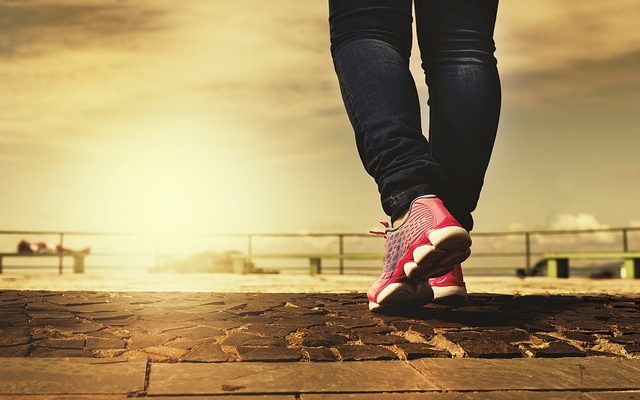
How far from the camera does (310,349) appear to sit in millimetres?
1639

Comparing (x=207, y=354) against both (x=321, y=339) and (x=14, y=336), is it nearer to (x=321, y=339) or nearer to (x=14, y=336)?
(x=321, y=339)

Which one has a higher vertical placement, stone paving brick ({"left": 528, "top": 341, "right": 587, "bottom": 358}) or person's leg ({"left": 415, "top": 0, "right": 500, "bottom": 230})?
person's leg ({"left": 415, "top": 0, "right": 500, "bottom": 230})

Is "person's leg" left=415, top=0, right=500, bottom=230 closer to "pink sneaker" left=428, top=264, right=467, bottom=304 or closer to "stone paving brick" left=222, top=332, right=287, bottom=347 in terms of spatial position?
"pink sneaker" left=428, top=264, right=467, bottom=304

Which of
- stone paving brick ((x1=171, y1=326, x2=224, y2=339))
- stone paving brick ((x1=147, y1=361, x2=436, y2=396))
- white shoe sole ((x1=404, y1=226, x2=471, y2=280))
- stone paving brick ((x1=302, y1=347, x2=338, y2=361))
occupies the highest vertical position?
white shoe sole ((x1=404, y1=226, x2=471, y2=280))

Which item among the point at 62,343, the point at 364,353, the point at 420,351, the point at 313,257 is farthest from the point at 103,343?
the point at 313,257

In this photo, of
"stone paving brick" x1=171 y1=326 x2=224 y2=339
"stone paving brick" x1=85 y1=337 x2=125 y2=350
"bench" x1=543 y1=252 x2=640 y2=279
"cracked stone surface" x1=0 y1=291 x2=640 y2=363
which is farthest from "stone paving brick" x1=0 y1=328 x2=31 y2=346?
"bench" x1=543 y1=252 x2=640 y2=279

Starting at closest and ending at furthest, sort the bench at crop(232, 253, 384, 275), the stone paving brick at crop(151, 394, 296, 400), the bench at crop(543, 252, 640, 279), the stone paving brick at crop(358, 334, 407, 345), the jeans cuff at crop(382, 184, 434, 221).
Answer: the stone paving brick at crop(151, 394, 296, 400), the stone paving brick at crop(358, 334, 407, 345), the jeans cuff at crop(382, 184, 434, 221), the bench at crop(543, 252, 640, 279), the bench at crop(232, 253, 384, 275)

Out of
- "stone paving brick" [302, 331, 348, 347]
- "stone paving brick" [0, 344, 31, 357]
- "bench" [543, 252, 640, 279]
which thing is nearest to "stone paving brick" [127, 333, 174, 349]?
"stone paving brick" [0, 344, 31, 357]

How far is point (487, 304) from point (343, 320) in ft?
2.04

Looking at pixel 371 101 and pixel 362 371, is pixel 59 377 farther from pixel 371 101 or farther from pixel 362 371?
pixel 371 101

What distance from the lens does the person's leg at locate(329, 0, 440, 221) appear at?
197 cm

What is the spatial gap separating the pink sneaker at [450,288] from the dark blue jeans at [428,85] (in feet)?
0.58

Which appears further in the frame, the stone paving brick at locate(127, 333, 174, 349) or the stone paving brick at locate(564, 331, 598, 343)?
the stone paving brick at locate(564, 331, 598, 343)

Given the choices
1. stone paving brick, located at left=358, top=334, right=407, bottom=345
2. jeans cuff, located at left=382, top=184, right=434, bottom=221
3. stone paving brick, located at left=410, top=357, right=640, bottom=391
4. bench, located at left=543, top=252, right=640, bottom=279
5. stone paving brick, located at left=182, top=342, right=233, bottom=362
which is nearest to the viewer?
stone paving brick, located at left=410, top=357, right=640, bottom=391
